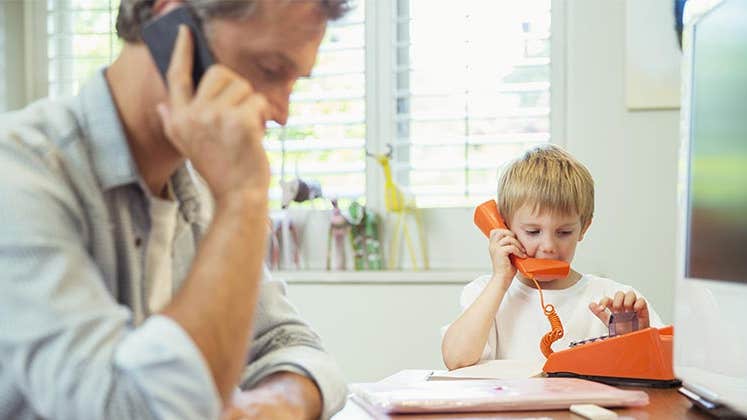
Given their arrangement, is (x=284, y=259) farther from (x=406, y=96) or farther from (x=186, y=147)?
(x=186, y=147)

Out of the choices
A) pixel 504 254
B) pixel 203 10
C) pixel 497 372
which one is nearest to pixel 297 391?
pixel 203 10

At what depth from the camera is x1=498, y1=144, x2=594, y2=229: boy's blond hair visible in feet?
6.16

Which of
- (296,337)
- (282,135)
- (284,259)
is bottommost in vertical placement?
(284,259)

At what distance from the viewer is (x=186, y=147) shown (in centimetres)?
90

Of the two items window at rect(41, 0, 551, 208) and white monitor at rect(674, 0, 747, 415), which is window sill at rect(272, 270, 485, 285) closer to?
window at rect(41, 0, 551, 208)

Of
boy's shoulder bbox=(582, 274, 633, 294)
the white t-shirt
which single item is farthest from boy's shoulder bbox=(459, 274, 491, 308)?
boy's shoulder bbox=(582, 274, 633, 294)

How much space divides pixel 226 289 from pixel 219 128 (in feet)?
0.54

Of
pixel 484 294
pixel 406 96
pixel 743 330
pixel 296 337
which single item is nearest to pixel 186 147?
pixel 296 337

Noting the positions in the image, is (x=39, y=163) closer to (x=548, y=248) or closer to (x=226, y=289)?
(x=226, y=289)

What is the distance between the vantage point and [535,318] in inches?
74.8

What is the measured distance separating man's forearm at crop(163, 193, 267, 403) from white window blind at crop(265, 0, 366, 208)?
7.08ft

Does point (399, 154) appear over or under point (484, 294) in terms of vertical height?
over

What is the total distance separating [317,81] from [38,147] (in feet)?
7.50

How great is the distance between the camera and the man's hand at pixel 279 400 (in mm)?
983
